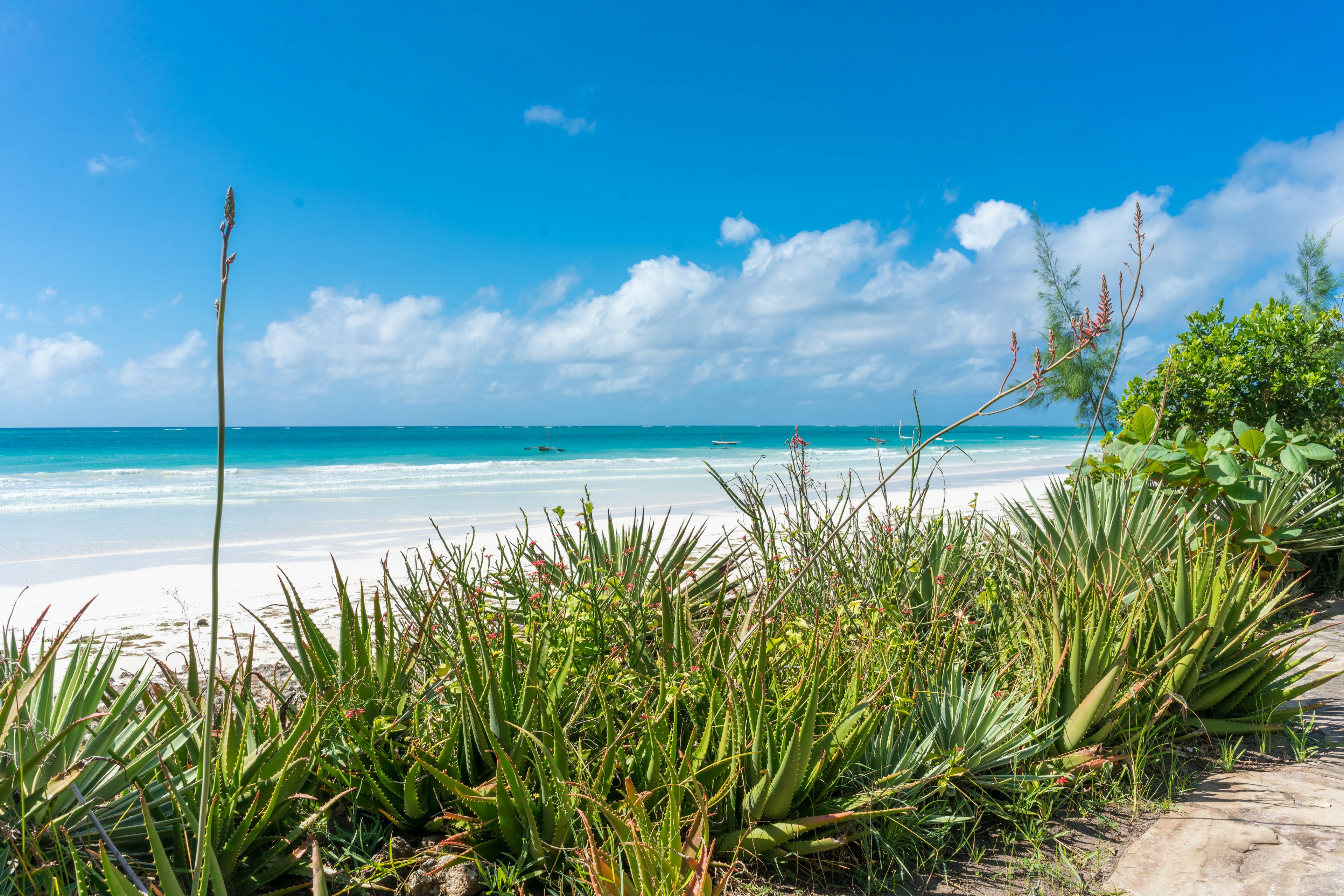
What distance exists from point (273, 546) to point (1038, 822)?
1042 centimetres

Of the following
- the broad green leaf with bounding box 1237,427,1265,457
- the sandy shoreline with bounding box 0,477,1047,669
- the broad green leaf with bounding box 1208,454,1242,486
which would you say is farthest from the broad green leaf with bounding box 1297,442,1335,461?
the sandy shoreline with bounding box 0,477,1047,669

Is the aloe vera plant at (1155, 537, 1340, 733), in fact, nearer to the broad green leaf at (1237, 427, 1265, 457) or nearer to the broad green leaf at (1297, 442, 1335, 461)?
the broad green leaf at (1237, 427, 1265, 457)

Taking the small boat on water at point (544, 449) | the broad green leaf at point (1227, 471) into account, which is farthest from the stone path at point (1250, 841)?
the small boat on water at point (544, 449)

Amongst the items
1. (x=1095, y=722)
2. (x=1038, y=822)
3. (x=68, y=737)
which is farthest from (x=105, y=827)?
(x=1095, y=722)

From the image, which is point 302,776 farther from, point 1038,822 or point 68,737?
point 1038,822

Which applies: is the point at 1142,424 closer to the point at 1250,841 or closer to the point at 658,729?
the point at 1250,841

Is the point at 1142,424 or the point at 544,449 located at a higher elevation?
the point at 1142,424

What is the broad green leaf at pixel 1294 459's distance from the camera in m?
4.71

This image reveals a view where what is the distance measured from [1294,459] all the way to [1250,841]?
142 inches

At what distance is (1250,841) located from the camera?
2219 mm

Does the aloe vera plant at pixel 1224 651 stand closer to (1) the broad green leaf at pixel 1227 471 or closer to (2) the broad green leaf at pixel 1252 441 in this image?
(1) the broad green leaf at pixel 1227 471

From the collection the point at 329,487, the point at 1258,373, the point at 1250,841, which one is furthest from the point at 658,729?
the point at 329,487

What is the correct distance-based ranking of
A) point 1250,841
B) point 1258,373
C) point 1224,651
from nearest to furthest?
point 1250,841, point 1224,651, point 1258,373

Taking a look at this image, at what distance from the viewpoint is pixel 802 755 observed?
1.94 metres
